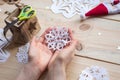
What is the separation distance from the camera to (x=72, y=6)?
92 centimetres

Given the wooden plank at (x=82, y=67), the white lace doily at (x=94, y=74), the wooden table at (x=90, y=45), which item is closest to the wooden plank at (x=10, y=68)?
the wooden table at (x=90, y=45)

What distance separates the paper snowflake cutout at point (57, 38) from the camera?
2.52 feet

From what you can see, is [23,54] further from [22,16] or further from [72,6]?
[72,6]

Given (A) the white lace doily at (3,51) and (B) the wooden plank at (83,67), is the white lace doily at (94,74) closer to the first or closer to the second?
(B) the wooden plank at (83,67)

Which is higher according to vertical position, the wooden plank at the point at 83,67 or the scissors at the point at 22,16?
the scissors at the point at 22,16

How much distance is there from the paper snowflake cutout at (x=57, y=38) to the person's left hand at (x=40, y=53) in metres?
0.02

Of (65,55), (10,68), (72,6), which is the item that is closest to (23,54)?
(10,68)

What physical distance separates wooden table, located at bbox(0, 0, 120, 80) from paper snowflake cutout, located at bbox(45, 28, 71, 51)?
0.05 meters

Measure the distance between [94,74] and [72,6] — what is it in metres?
0.35

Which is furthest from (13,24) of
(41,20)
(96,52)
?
(96,52)

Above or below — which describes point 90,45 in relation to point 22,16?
below

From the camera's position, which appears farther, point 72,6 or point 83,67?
point 72,6

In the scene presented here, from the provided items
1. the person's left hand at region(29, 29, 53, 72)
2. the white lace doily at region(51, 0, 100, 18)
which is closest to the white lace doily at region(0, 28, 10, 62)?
the person's left hand at region(29, 29, 53, 72)

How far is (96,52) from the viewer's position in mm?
759
